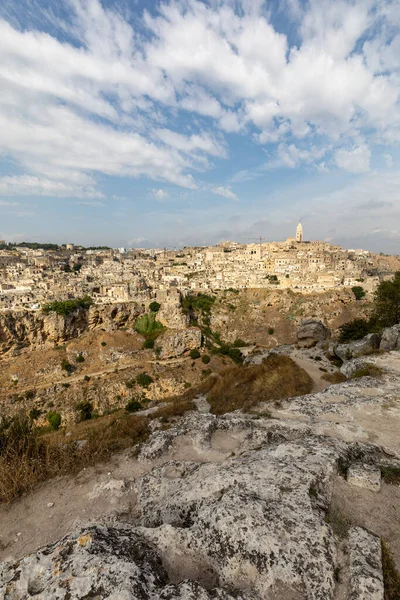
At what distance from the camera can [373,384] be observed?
11836mm

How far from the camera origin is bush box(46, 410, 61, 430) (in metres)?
29.9

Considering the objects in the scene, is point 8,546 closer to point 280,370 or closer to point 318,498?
point 318,498

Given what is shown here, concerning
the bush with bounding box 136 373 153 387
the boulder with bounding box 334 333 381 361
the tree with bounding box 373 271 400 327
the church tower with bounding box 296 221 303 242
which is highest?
the church tower with bounding box 296 221 303 242

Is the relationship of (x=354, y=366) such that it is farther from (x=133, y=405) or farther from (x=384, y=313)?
(x=133, y=405)

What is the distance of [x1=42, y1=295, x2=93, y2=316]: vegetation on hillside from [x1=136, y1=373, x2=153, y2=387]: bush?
15.9 metres

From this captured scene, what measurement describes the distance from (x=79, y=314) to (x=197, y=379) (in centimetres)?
2094

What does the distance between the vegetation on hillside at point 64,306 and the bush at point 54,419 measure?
613 inches

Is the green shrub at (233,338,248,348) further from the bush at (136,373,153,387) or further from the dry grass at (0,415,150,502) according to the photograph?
the dry grass at (0,415,150,502)

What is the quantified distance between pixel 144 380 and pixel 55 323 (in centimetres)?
1682

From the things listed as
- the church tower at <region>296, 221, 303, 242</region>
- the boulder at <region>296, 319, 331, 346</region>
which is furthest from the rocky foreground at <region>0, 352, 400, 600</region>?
the church tower at <region>296, 221, 303, 242</region>

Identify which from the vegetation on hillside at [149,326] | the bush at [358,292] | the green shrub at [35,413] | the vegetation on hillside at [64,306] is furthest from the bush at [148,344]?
the bush at [358,292]

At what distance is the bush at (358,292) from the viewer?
59875 mm

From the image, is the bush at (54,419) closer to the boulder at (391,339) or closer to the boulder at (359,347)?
the boulder at (359,347)

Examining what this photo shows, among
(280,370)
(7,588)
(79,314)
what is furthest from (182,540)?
(79,314)
